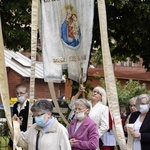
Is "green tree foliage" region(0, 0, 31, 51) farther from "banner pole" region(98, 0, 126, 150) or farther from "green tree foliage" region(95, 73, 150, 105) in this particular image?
"banner pole" region(98, 0, 126, 150)

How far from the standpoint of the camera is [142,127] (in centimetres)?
866

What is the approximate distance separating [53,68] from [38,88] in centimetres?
3162

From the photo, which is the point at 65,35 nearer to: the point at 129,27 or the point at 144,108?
the point at 144,108

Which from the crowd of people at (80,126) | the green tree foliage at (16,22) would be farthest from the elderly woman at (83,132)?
the green tree foliage at (16,22)

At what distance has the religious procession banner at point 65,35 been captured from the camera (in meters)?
9.47

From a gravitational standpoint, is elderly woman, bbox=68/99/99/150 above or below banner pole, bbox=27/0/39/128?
below

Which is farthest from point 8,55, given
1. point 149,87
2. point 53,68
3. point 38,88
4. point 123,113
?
point 53,68

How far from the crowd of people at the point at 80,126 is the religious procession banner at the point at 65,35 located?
1.72 feet

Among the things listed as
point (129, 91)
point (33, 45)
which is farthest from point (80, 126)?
point (129, 91)

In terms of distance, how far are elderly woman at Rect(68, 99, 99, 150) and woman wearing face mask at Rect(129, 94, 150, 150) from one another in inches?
23.7

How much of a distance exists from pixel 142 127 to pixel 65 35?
6.47ft

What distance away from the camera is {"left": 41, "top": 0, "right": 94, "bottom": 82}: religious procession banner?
31.1 feet

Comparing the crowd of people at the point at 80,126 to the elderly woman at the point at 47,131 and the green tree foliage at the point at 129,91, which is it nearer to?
the elderly woman at the point at 47,131

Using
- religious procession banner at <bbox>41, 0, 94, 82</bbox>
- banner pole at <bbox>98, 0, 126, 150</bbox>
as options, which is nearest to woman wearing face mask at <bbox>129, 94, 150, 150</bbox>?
banner pole at <bbox>98, 0, 126, 150</bbox>
